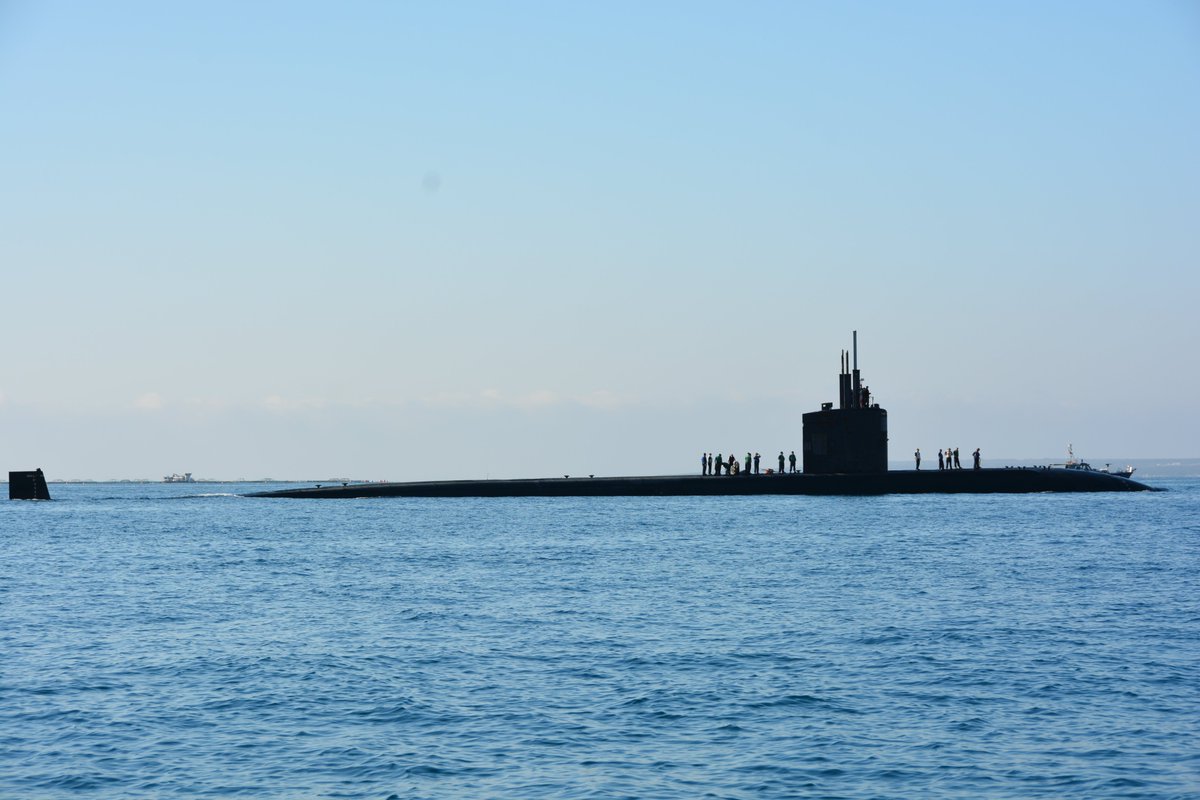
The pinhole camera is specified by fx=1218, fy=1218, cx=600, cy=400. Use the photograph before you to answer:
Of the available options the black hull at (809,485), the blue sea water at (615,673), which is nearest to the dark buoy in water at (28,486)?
the black hull at (809,485)

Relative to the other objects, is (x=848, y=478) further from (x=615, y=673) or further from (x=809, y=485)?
(x=615, y=673)

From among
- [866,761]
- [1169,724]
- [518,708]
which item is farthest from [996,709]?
[518,708]

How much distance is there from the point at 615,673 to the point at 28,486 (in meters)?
95.3

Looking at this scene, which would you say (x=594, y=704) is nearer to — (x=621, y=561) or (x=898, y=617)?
(x=898, y=617)

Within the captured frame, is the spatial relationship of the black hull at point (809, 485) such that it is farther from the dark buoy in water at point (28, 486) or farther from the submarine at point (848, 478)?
the dark buoy in water at point (28, 486)

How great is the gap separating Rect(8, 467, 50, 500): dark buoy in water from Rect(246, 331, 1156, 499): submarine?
43373 mm

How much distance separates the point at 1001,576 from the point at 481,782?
22409 mm

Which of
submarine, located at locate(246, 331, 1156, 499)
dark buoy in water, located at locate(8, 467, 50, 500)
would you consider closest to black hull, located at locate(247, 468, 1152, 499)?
submarine, located at locate(246, 331, 1156, 499)

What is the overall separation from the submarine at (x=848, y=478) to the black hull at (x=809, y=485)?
2.1 inches

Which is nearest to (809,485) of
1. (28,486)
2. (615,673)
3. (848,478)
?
(848,478)

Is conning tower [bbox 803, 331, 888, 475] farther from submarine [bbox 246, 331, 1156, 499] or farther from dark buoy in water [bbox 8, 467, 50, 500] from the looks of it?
dark buoy in water [bbox 8, 467, 50, 500]

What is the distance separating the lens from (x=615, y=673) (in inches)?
774

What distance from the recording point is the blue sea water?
1417 centimetres

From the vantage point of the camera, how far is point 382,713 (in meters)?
17.2
